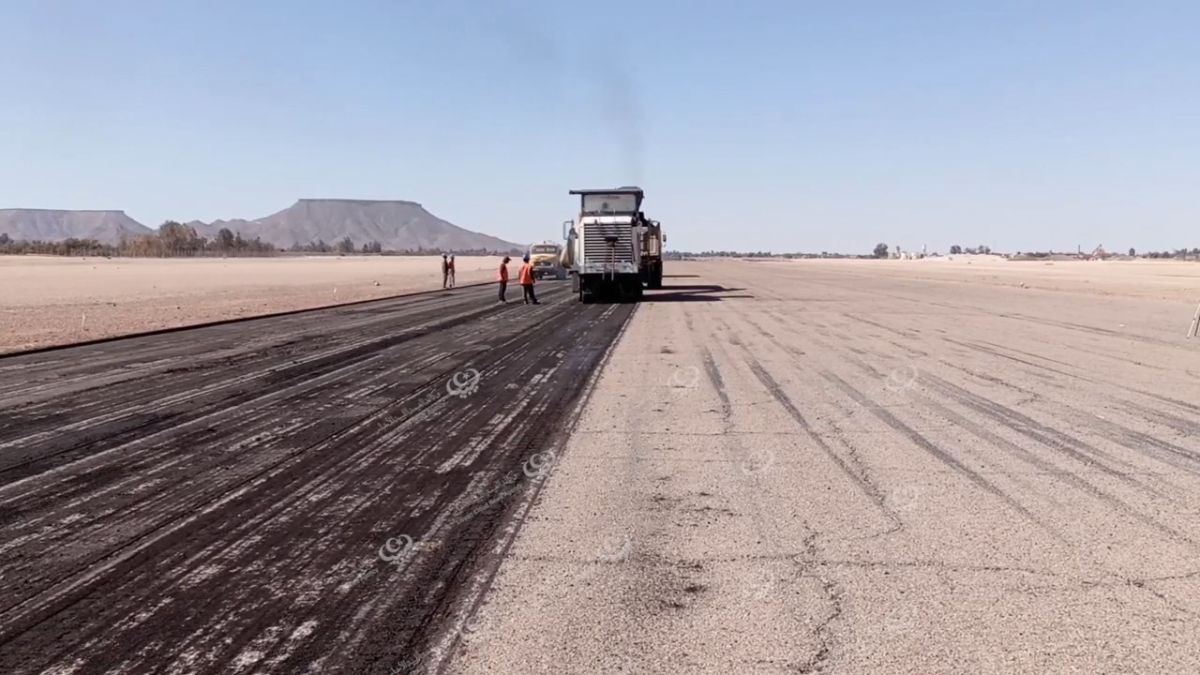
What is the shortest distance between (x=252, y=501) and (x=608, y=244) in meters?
22.5

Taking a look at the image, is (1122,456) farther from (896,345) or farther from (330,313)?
(330,313)

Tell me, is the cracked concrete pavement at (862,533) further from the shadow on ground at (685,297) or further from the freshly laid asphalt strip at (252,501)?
the shadow on ground at (685,297)

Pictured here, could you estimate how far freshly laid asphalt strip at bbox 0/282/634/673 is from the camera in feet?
12.8

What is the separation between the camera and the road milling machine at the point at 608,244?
27969 millimetres

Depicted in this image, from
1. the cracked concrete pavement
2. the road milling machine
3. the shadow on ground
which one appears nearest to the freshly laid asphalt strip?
the cracked concrete pavement

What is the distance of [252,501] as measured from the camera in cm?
599

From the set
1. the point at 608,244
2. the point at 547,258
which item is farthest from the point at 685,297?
the point at 547,258

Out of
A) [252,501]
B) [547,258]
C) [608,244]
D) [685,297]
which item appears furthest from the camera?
[547,258]

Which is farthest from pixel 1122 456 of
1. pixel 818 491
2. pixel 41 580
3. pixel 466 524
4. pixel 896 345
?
pixel 896 345

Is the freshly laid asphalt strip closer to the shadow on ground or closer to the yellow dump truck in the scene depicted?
the shadow on ground

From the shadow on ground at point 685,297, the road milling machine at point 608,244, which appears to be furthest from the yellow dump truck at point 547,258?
the road milling machine at point 608,244

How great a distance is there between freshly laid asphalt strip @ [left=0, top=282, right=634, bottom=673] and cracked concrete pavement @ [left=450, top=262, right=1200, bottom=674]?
0.54 m

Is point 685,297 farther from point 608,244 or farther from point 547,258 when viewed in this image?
point 547,258

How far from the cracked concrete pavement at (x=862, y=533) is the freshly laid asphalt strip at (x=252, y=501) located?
54 cm
